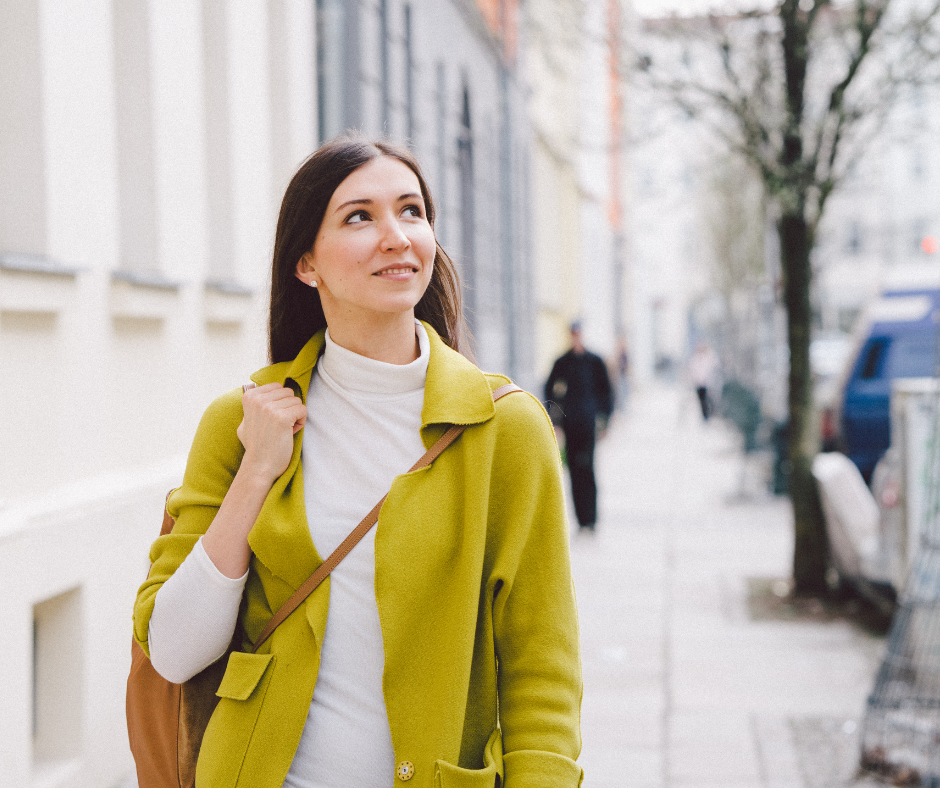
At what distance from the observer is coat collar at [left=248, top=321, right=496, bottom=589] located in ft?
6.09

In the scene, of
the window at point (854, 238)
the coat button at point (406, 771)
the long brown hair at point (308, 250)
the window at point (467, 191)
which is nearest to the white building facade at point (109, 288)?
the long brown hair at point (308, 250)

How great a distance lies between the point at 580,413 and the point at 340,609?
30.7ft

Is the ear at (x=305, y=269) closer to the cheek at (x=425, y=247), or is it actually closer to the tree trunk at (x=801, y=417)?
the cheek at (x=425, y=247)

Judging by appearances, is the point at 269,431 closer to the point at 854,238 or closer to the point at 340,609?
the point at 340,609

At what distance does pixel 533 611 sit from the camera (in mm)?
1892

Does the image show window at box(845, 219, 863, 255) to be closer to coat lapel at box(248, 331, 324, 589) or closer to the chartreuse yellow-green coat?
the chartreuse yellow-green coat

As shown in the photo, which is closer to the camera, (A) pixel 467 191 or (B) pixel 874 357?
(B) pixel 874 357

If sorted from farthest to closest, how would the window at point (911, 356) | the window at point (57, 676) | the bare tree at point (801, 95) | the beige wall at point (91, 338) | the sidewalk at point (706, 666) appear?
the window at point (911, 356), the bare tree at point (801, 95), the sidewalk at point (706, 666), the window at point (57, 676), the beige wall at point (91, 338)

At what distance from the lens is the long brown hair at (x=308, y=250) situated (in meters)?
1.98

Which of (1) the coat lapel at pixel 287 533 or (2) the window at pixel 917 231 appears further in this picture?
(2) the window at pixel 917 231

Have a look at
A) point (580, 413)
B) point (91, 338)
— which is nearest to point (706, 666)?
point (91, 338)

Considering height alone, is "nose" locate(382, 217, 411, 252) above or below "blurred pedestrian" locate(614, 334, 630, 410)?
above

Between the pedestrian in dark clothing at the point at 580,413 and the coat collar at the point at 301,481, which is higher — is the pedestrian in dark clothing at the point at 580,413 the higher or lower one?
the lower one

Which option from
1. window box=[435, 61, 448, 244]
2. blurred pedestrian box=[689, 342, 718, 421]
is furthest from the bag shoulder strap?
blurred pedestrian box=[689, 342, 718, 421]
